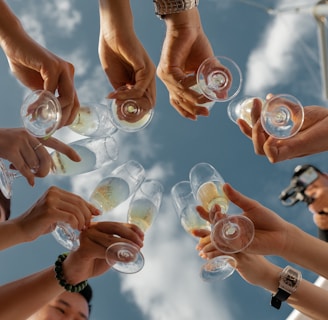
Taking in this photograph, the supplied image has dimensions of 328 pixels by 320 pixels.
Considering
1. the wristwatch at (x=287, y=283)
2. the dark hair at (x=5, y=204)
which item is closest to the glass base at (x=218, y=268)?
the wristwatch at (x=287, y=283)

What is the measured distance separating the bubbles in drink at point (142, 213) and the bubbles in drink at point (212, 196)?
31 cm

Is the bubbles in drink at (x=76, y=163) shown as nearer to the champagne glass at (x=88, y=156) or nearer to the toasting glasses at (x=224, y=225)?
the champagne glass at (x=88, y=156)

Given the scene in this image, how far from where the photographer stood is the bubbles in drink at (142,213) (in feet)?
10.0

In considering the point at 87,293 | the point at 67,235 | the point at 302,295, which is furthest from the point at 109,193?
the point at 87,293

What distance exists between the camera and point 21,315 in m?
2.90

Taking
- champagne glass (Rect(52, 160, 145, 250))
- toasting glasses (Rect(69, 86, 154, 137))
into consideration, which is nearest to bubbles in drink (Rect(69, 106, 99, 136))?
toasting glasses (Rect(69, 86, 154, 137))

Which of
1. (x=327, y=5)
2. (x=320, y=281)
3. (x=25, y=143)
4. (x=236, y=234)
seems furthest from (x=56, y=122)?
(x=320, y=281)

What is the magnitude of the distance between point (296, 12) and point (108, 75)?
3573mm

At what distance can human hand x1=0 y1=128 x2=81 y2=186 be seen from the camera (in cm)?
240

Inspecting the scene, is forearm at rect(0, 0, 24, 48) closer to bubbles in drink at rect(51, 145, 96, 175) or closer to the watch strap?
bubbles in drink at rect(51, 145, 96, 175)

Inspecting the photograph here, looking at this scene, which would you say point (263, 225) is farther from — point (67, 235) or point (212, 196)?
point (67, 235)

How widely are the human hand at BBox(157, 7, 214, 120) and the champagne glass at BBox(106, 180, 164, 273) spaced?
20.9 inches

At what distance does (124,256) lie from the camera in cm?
257

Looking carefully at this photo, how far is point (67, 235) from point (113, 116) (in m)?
0.75
